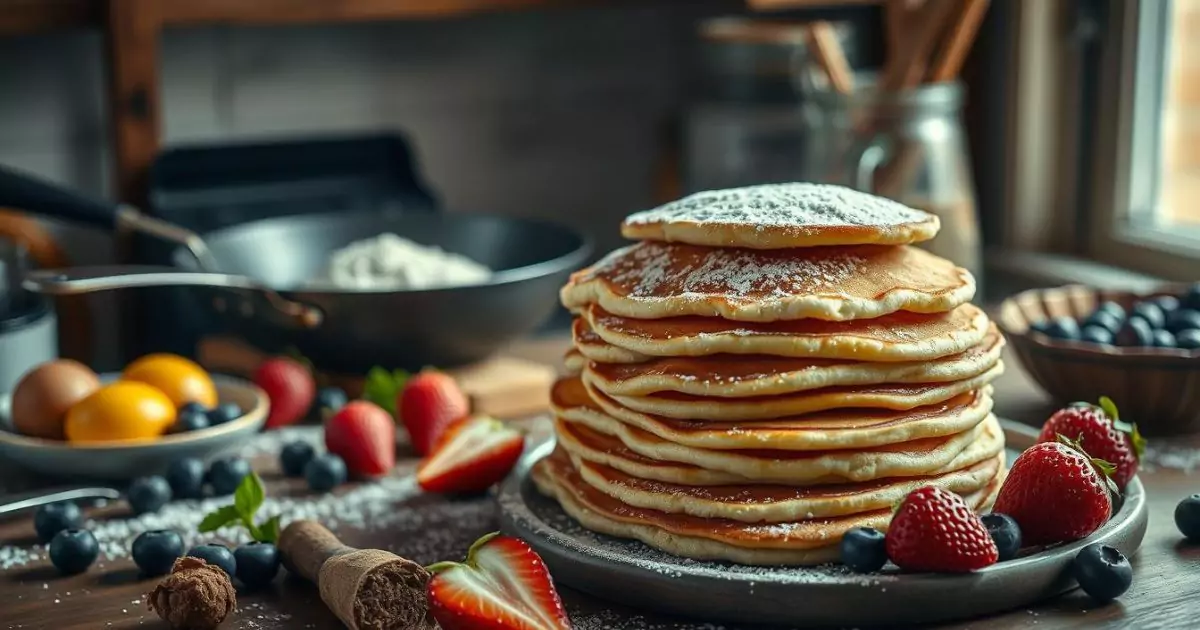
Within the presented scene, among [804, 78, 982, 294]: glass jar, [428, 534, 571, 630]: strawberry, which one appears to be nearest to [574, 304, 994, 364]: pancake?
[428, 534, 571, 630]: strawberry

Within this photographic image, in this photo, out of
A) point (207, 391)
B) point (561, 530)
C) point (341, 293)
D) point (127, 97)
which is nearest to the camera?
point (561, 530)

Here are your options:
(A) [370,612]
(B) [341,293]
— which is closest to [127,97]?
(B) [341,293]

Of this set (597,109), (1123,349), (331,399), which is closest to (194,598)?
(331,399)

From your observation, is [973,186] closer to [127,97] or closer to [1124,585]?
[127,97]

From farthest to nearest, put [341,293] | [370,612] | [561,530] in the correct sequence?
[341,293] < [561,530] < [370,612]

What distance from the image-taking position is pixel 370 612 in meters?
1.01

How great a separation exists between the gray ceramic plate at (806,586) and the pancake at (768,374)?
0.44 feet

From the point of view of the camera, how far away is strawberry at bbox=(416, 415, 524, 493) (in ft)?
4.47

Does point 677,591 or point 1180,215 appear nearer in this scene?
point 677,591

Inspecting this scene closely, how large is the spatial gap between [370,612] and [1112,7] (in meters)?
1.90

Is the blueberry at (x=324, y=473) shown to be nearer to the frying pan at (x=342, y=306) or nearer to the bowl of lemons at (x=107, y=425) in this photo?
the bowl of lemons at (x=107, y=425)

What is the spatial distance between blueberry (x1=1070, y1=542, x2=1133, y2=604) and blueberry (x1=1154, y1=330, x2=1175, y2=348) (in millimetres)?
547

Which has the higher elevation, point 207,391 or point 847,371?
point 847,371

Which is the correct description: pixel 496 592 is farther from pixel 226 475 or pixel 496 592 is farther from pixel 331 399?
pixel 331 399
